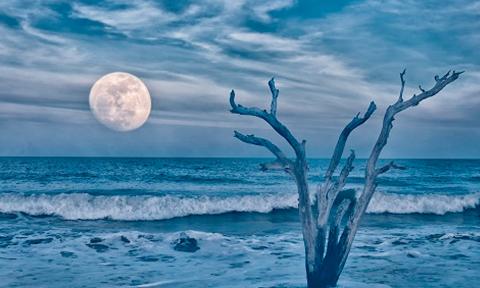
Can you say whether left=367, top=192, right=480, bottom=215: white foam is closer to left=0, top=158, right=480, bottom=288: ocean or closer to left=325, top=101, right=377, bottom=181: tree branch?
left=0, top=158, right=480, bottom=288: ocean

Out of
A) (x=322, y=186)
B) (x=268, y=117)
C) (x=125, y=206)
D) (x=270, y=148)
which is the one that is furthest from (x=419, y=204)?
(x=268, y=117)

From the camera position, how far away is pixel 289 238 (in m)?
17.7

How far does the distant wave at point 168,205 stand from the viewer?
25.0 m

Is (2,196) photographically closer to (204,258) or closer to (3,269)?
(3,269)

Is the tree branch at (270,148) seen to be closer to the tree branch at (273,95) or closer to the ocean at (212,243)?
the tree branch at (273,95)

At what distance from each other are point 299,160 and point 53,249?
1021 cm

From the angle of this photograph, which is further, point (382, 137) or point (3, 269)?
point (3, 269)

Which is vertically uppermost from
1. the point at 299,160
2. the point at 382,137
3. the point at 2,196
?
the point at 382,137

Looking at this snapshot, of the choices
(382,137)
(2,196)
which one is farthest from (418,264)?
(2,196)

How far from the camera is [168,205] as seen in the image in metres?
26.2

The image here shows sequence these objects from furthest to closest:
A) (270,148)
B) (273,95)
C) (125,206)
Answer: (125,206), (270,148), (273,95)

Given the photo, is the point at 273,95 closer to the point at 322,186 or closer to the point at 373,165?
the point at 322,186

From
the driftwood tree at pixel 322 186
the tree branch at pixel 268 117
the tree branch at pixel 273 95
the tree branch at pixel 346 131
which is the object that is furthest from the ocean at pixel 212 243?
the tree branch at pixel 273 95

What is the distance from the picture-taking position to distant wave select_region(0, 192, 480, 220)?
984 inches
